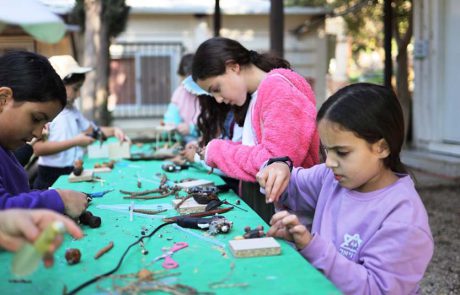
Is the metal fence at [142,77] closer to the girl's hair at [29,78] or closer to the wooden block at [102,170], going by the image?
the wooden block at [102,170]

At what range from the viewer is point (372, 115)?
5.48ft

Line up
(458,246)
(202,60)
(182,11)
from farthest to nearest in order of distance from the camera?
(182,11), (458,246), (202,60)

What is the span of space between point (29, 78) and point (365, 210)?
50.0 inches

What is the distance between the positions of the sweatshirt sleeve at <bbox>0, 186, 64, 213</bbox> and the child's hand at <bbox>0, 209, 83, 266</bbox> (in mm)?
397

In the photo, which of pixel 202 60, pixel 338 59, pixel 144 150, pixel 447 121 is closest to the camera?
pixel 202 60

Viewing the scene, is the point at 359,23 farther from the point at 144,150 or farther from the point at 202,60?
the point at 202,60

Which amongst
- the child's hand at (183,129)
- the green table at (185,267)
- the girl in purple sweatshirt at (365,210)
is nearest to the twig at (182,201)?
the green table at (185,267)

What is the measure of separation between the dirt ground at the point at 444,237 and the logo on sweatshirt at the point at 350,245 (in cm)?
205

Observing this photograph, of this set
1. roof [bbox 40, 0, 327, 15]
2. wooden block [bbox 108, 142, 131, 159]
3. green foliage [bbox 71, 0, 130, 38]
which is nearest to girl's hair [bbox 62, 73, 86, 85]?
wooden block [bbox 108, 142, 131, 159]

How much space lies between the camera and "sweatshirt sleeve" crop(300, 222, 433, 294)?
1.49m

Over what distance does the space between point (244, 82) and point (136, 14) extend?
26.2 feet

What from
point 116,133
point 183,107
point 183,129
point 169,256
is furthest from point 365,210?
point 183,107

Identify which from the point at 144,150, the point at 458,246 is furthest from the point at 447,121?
the point at 144,150

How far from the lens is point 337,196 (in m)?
1.83
